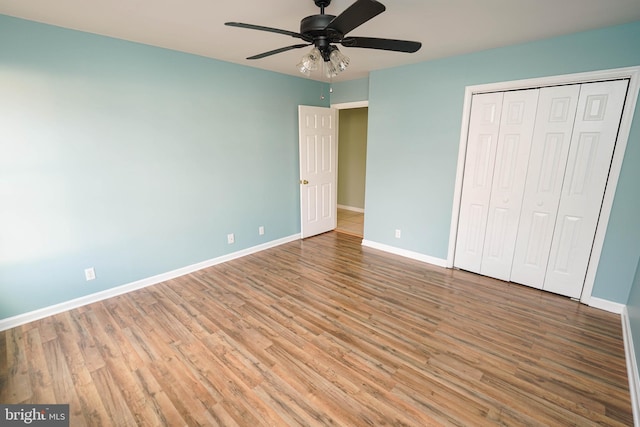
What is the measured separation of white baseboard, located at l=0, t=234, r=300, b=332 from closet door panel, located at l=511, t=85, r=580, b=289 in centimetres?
333

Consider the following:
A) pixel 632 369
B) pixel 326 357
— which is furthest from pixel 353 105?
pixel 632 369

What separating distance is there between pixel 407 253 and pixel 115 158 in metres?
3.62

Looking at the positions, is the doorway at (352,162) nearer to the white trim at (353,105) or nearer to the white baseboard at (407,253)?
the white trim at (353,105)

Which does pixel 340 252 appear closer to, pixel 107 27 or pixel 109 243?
pixel 109 243

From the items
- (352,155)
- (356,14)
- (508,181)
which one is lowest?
(508,181)

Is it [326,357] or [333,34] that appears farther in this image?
[326,357]

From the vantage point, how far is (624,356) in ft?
6.98

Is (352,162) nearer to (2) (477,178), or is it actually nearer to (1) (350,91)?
(1) (350,91)

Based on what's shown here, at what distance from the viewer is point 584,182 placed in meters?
2.68

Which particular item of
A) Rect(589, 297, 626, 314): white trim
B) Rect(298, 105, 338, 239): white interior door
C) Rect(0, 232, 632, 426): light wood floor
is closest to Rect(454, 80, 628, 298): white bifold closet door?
Rect(589, 297, 626, 314): white trim

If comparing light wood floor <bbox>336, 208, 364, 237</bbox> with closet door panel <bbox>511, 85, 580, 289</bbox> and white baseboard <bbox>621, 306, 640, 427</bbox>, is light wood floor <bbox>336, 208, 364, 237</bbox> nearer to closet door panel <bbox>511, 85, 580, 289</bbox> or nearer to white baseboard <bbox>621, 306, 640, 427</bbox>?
closet door panel <bbox>511, 85, 580, 289</bbox>

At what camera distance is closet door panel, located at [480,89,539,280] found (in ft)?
9.58

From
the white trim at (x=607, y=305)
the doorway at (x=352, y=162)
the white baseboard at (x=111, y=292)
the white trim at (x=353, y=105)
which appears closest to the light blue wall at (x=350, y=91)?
the white trim at (x=353, y=105)

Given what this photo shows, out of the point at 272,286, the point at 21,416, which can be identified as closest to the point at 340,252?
the point at 272,286
